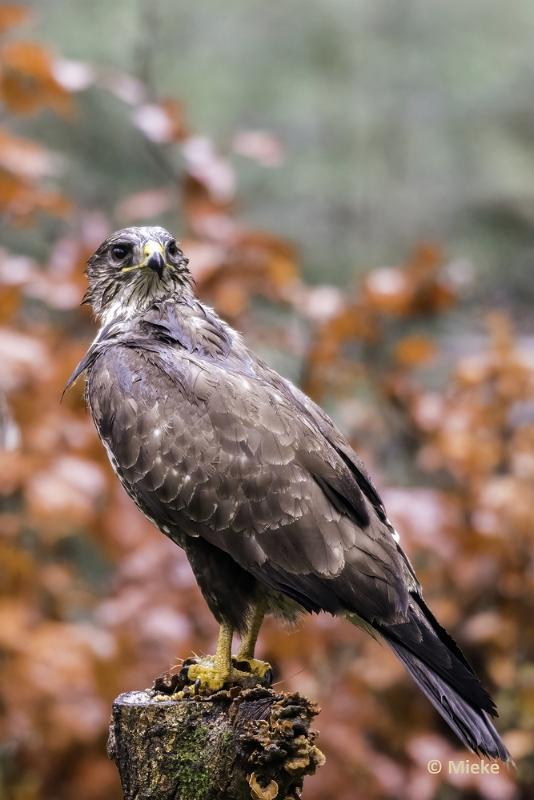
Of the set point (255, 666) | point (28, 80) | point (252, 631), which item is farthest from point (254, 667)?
point (28, 80)

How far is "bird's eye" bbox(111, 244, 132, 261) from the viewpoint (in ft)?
13.3

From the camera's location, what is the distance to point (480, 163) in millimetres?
9500

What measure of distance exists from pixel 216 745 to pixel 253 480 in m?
0.73

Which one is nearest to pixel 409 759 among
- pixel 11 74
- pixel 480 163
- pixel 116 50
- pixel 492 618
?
pixel 492 618

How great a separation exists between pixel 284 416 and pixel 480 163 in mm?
6664

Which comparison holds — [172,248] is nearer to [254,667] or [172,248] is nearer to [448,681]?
[254,667]

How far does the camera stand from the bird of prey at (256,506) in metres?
3.19

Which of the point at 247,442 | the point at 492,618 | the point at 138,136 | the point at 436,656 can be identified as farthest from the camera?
the point at 138,136

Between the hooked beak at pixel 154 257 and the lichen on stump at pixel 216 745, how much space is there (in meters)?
1.42

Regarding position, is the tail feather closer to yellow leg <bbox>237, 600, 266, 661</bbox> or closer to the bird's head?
yellow leg <bbox>237, 600, 266, 661</bbox>

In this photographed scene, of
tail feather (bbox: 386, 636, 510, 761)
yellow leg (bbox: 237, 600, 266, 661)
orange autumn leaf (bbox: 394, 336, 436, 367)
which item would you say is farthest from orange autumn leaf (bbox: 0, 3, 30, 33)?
tail feather (bbox: 386, 636, 510, 761)

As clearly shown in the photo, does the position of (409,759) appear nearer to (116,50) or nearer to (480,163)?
(480,163)

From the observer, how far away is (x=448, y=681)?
3090 mm

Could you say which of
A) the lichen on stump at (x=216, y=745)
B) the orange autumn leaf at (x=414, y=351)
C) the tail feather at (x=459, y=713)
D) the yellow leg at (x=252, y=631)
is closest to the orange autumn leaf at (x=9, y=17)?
the orange autumn leaf at (x=414, y=351)
